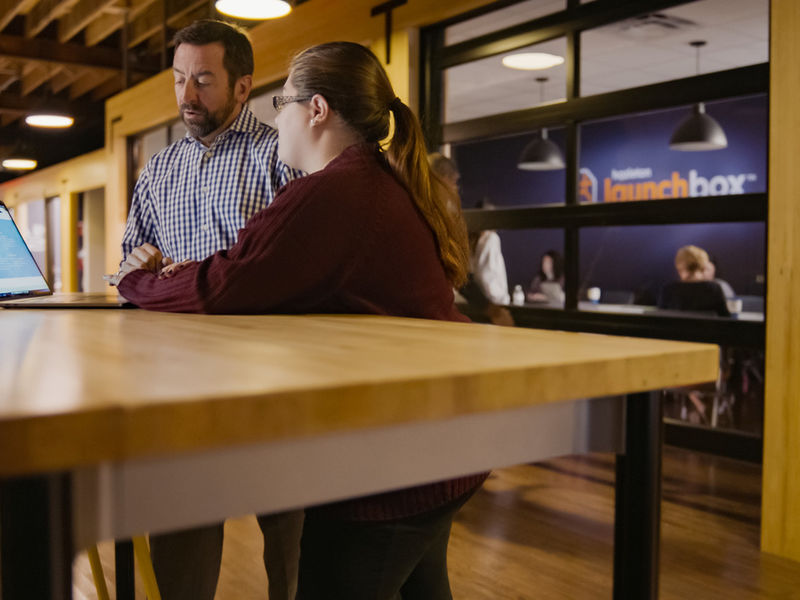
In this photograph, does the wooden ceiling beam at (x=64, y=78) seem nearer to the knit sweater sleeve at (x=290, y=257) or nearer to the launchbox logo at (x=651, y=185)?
the launchbox logo at (x=651, y=185)

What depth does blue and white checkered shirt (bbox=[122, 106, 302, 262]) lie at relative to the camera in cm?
191

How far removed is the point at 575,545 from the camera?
2.82 m

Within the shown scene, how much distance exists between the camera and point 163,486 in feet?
1.64

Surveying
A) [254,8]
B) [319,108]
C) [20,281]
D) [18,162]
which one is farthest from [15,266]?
[18,162]

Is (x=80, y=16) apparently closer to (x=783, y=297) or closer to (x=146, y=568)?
(x=783, y=297)

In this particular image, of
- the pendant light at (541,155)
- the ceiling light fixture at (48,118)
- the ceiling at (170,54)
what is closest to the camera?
the ceiling at (170,54)

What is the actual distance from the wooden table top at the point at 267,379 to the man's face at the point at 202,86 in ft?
3.66

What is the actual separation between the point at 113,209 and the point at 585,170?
610cm

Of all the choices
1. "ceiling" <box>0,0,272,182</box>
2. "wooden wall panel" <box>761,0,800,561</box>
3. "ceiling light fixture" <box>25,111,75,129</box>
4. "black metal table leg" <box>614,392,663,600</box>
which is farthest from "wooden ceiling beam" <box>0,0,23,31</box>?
"black metal table leg" <box>614,392,663,600</box>

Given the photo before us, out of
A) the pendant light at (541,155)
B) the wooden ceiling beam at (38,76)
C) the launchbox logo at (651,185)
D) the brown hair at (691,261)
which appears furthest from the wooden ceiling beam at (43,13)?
the launchbox logo at (651,185)

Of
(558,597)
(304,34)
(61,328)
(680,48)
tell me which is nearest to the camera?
(61,328)

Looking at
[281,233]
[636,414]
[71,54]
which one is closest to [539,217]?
[281,233]

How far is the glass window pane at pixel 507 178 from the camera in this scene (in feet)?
36.4

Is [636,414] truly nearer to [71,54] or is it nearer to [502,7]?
[502,7]
